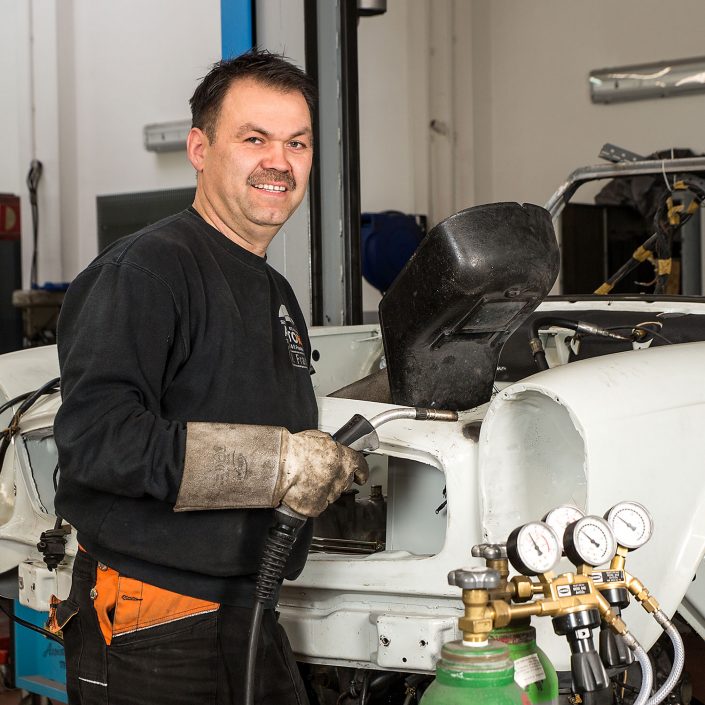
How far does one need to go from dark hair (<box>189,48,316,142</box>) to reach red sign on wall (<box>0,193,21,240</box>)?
6707mm

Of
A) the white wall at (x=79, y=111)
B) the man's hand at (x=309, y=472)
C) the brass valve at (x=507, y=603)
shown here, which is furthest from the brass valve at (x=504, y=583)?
the white wall at (x=79, y=111)

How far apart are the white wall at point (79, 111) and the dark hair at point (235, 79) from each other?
246 inches

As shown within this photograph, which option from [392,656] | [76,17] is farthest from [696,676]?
[76,17]

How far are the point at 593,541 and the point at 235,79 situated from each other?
1053 millimetres

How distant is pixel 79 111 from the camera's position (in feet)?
28.3

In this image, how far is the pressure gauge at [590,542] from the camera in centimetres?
154

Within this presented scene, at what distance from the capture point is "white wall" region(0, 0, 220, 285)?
8.27 m

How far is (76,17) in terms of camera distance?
8516mm

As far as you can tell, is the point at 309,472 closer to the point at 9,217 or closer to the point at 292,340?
the point at 292,340

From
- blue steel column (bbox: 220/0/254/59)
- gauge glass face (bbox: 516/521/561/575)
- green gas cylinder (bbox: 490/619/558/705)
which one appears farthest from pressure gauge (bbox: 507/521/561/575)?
blue steel column (bbox: 220/0/254/59)

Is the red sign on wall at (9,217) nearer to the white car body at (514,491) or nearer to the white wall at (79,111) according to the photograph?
the white wall at (79,111)

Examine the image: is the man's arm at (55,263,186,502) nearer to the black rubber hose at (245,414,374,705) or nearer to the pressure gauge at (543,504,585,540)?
the black rubber hose at (245,414,374,705)

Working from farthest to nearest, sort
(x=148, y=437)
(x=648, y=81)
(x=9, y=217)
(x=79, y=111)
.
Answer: (x=79, y=111) → (x=9, y=217) → (x=648, y=81) → (x=148, y=437)

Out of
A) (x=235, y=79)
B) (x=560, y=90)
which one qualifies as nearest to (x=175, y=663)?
(x=235, y=79)
